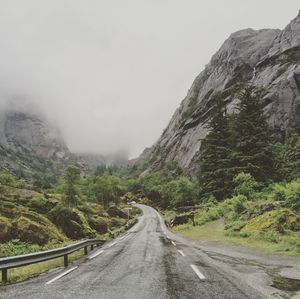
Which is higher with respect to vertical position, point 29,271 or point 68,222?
point 68,222

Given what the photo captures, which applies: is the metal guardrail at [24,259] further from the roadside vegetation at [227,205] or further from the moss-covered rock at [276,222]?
the moss-covered rock at [276,222]

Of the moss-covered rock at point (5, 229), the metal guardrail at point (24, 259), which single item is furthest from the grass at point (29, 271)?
the moss-covered rock at point (5, 229)

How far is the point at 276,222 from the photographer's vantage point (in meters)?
22.8

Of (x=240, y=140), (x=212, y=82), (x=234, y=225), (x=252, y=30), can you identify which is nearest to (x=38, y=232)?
(x=234, y=225)

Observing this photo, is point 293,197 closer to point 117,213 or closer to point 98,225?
point 98,225

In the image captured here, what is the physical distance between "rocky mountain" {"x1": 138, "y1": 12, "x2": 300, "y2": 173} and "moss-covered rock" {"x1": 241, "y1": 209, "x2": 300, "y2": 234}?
193ft

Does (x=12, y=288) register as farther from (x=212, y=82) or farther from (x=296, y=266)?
(x=212, y=82)

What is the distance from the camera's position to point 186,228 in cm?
4097

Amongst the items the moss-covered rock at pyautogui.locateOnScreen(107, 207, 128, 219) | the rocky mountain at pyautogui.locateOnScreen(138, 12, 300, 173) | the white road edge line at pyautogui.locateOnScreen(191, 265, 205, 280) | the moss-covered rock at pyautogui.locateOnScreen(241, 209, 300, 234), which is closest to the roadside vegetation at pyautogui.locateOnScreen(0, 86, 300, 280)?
the moss-covered rock at pyautogui.locateOnScreen(241, 209, 300, 234)

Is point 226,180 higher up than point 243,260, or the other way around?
point 226,180

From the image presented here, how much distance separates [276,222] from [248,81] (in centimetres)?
10759

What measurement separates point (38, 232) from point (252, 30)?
15973cm

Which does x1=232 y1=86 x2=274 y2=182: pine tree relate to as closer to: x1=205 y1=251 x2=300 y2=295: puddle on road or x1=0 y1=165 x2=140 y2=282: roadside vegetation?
x1=0 y1=165 x2=140 y2=282: roadside vegetation

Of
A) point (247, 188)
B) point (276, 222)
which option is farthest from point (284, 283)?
point (247, 188)
